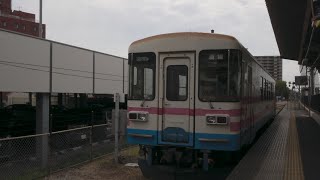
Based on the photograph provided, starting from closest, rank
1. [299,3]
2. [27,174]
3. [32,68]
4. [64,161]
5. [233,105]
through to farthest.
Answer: [233,105]
[27,174]
[64,161]
[32,68]
[299,3]

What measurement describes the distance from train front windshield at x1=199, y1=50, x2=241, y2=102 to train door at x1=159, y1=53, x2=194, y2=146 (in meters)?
0.24

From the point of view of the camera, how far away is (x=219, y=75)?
9.33 metres

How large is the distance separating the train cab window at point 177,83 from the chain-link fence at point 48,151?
3016 millimetres

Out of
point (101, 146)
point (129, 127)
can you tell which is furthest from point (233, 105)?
point (101, 146)

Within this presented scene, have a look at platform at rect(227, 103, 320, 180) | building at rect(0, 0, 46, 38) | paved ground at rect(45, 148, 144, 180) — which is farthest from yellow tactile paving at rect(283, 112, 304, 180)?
building at rect(0, 0, 46, 38)

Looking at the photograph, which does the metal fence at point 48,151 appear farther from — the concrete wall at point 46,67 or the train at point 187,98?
the train at point 187,98

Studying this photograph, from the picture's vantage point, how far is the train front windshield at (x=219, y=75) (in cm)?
925

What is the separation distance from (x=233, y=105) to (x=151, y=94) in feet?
5.78

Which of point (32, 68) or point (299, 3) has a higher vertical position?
point (299, 3)

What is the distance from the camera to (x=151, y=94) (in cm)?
990

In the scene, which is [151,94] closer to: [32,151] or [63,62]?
[32,151]

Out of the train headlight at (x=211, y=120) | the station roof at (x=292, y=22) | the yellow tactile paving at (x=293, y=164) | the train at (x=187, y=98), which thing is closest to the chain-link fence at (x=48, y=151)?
the train at (x=187, y=98)

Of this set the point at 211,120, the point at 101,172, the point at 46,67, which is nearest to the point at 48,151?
the point at 101,172

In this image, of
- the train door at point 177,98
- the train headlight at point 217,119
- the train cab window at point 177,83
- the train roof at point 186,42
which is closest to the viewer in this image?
the train headlight at point 217,119
